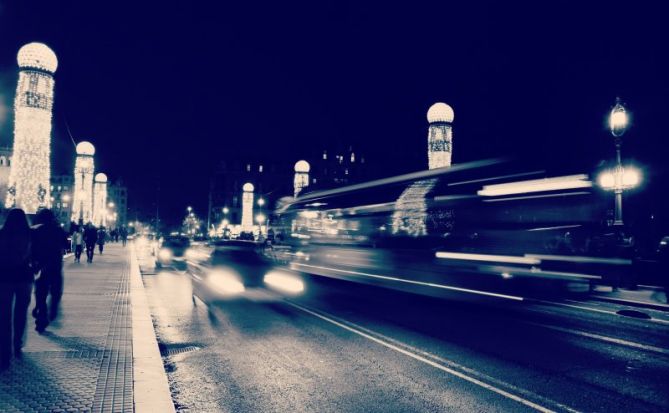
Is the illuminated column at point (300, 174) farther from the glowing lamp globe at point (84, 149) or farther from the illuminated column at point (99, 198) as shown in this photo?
the glowing lamp globe at point (84, 149)

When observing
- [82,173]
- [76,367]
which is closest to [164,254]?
[76,367]

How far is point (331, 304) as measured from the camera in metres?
13.0

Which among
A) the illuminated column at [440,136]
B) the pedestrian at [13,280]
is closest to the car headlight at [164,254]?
the illuminated column at [440,136]

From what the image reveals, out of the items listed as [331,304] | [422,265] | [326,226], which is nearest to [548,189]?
[422,265]

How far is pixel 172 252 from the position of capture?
28062mm

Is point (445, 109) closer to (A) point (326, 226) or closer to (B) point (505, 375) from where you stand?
(A) point (326, 226)

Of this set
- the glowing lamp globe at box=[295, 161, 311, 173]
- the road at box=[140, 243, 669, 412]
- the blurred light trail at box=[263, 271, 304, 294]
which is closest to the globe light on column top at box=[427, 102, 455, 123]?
the blurred light trail at box=[263, 271, 304, 294]

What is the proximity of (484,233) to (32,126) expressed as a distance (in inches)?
1181

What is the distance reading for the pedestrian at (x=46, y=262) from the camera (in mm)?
8289

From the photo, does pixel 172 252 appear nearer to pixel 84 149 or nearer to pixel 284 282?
pixel 284 282

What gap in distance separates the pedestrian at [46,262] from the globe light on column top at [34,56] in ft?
87.4

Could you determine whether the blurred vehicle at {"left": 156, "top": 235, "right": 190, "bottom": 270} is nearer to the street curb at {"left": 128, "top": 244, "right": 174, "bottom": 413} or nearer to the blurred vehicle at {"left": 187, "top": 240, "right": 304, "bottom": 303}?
the blurred vehicle at {"left": 187, "top": 240, "right": 304, "bottom": 303}

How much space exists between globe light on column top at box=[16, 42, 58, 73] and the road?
25.3 metres

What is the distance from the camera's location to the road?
552 centimetres
